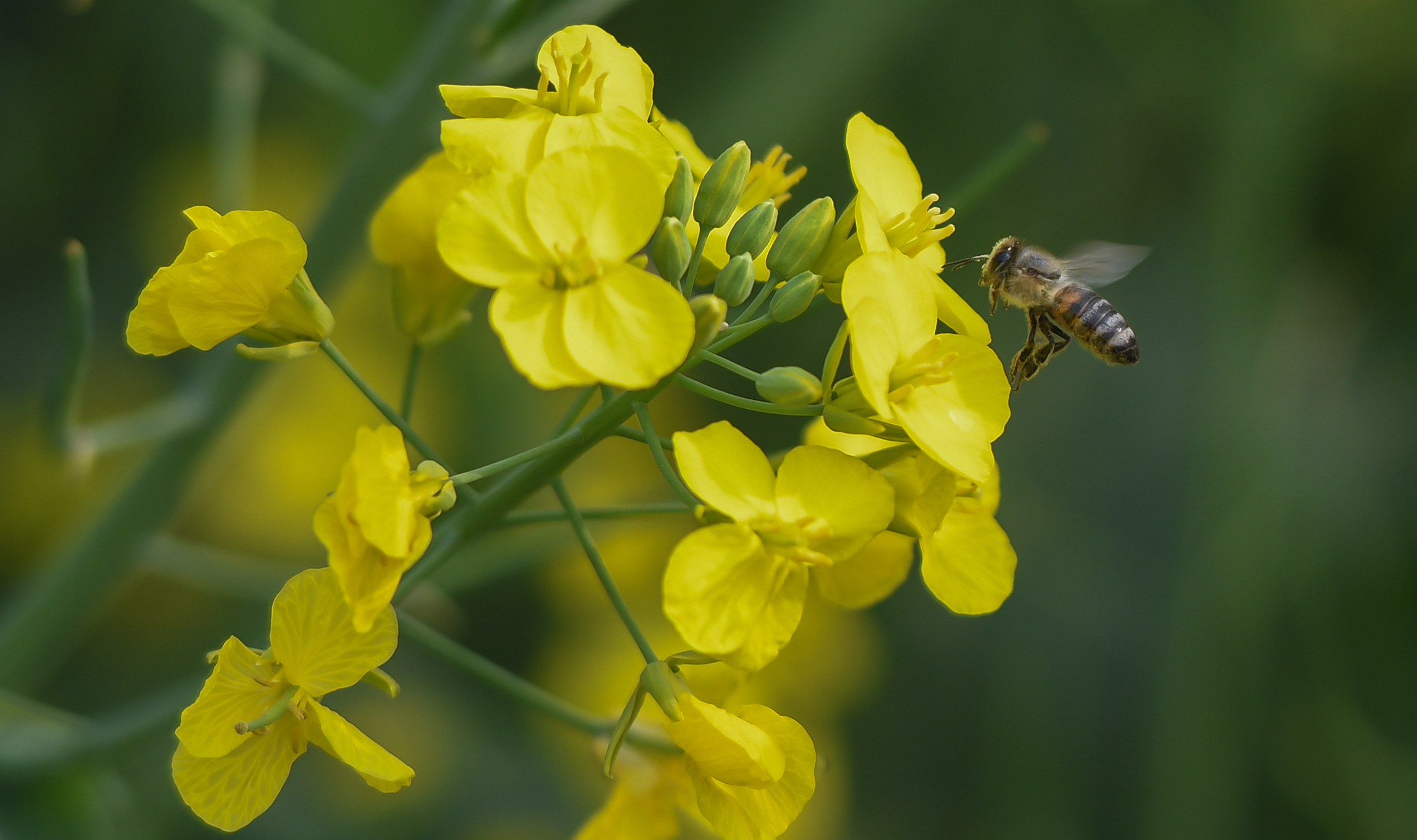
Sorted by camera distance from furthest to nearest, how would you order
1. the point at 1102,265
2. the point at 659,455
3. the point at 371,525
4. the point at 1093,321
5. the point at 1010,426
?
1. the point at 1010,426
2. the point at 1102,265
3. the point at 1093,321
4. the point at 659,455
5. the point at 371,525

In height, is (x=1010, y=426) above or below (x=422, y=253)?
below

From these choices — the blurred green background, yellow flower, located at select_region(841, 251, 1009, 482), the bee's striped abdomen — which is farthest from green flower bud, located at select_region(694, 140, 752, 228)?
the blurred green background

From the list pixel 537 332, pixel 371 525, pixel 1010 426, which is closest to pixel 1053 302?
pixel 537 332

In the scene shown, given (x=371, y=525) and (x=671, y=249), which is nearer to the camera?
(x=371, y=525)

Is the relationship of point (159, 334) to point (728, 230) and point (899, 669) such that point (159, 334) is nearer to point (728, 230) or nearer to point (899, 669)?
point (728, 230)

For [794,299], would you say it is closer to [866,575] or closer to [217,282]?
[866,575]

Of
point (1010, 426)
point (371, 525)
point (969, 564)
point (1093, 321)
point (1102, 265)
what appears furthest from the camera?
point (1010, 426)

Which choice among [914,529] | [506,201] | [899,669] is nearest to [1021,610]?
[899,669]
